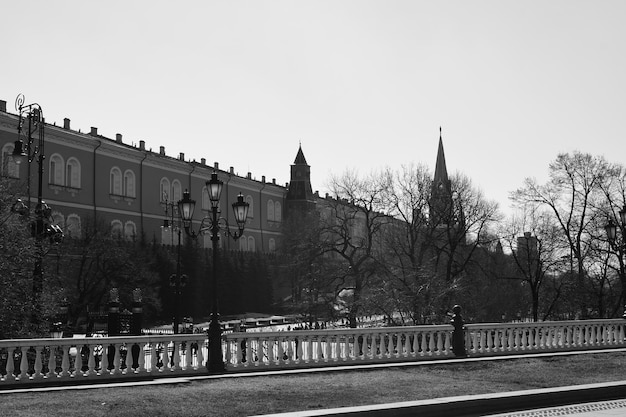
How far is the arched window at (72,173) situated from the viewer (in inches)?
2256

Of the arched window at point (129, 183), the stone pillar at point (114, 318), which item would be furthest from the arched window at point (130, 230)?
the stone pillar at point (114, 318)

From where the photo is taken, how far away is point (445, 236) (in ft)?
172

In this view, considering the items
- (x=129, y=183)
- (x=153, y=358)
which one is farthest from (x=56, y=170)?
(x=153, y=358)

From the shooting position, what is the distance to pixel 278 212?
297ft

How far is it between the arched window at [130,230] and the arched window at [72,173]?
6.90 meters

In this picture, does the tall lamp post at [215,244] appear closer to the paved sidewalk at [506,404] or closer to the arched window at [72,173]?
the paved sidewalk at [506,404]

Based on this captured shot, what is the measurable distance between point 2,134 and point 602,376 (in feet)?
145

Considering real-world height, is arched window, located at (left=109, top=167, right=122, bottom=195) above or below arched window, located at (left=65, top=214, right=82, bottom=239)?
above

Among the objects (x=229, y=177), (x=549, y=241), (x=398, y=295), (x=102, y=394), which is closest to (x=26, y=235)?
(x=102, y=394)

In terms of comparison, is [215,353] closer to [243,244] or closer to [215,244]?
[215,244]

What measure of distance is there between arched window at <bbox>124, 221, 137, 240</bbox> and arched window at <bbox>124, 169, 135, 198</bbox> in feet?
7.88

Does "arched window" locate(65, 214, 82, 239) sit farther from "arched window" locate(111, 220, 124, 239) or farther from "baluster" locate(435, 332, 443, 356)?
"baluster" locate(435, 332, 443, 356)

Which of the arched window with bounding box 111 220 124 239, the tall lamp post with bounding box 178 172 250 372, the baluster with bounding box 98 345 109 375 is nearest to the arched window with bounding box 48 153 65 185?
the arched window with bounding box 111 220 124 239

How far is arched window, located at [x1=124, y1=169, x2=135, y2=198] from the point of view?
64062 millimetres
